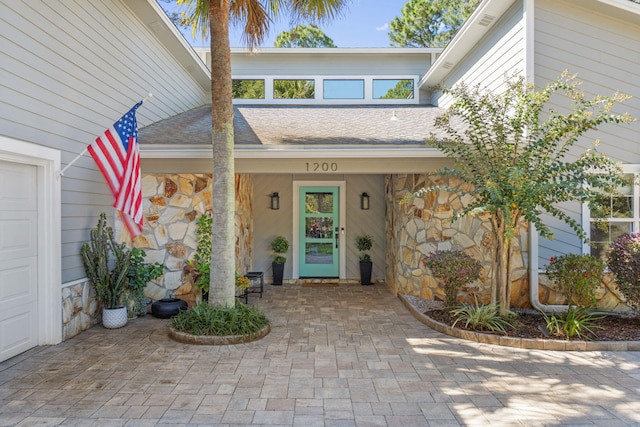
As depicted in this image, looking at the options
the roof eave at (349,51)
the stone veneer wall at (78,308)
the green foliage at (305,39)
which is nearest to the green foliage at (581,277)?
the stone veneer wall at (78,308)

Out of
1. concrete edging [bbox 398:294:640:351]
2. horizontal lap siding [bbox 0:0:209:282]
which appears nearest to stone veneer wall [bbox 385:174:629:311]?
concrete edging [bbox 398:294:640:351]

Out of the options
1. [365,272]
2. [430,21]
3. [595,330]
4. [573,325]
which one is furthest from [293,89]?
[430,21]

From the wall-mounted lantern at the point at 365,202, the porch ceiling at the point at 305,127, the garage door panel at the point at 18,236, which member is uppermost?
the porch ceiling at the point at 305,127

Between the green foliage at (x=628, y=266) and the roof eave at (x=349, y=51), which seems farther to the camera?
the roof eave at (x=349, y=51)

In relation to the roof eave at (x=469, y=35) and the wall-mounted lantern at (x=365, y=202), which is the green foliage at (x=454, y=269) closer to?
the wall-mounted lantern at (x=365, y=202)

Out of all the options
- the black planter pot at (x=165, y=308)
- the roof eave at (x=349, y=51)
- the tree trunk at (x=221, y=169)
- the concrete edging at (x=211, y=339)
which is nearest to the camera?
the concrete edging at (x=211, y=339)

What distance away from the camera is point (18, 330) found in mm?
4891

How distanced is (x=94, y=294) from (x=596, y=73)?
8321 mm

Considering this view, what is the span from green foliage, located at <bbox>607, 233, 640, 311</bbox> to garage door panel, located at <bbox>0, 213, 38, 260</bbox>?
748 cm

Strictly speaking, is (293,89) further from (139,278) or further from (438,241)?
(139,278)

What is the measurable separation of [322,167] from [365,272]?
11.7 feet

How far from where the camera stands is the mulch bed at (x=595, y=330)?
5402 millimetres

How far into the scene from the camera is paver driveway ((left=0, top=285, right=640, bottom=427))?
3.46m

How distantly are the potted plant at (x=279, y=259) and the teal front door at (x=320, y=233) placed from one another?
532mm
